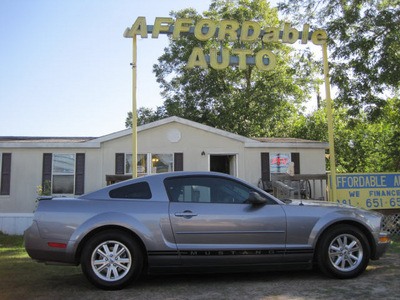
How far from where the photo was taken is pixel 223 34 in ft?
32.5

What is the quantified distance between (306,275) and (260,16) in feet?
70.0

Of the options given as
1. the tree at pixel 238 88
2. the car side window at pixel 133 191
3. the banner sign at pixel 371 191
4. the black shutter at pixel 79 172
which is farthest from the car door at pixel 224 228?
the tree at pixel 238 88

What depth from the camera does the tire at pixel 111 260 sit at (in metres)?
4.54

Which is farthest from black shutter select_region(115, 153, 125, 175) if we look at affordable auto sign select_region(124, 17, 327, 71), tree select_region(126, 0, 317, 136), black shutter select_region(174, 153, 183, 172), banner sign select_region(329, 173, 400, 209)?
tree select_region(126, 0, 317, 136)

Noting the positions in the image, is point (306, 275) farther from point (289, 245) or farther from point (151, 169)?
point (151, 169)

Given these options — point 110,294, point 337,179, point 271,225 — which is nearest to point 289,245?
point 271,225

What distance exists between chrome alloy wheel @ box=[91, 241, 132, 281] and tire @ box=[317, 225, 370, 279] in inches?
97.9

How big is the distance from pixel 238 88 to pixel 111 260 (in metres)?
20.3

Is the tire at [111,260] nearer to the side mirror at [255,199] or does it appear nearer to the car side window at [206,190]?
the car side window at [206,190]

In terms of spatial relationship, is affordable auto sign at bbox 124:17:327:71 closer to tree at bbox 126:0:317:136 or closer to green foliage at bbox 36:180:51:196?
green foliage at bbox 36:180:51:196

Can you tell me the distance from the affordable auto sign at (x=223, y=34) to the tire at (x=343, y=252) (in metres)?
5.82

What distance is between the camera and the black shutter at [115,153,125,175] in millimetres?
12289

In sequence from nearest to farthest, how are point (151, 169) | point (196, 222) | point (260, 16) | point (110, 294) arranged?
point (110, 294), point (196, 222), point (151, 169), point (260, 16)

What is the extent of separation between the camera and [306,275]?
520cm
